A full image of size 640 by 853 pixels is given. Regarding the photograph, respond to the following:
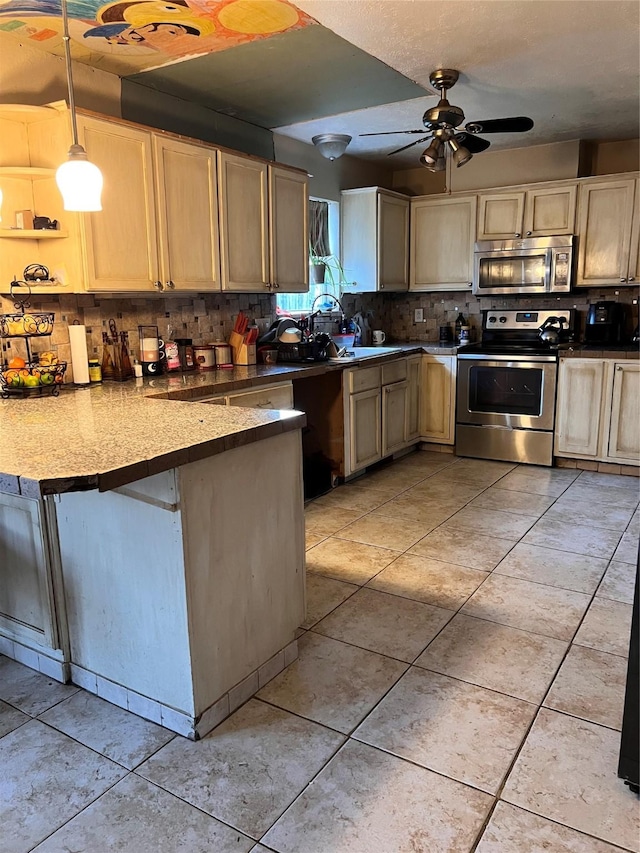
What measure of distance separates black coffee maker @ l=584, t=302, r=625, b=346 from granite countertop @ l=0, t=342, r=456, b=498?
3284 mm

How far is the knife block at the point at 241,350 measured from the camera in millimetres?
3900

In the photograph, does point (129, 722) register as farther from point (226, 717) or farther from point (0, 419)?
point (0, 419)

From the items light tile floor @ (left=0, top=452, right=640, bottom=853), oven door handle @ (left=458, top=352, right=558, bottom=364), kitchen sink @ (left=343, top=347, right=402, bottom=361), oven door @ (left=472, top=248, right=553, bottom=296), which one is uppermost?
oven door @ (left=472, top=248, right=553, bottom=296)

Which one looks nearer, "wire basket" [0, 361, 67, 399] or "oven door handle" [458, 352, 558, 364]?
"wire basket" [0, 361, 67, 399]

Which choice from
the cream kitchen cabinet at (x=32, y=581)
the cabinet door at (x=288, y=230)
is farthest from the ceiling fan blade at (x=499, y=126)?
the cream kitchen cabinet at (x=32, y=581)

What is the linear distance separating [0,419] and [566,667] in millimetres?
2164

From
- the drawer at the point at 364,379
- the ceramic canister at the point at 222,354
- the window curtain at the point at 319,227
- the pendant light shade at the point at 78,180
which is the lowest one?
the drawer at the point at 364,379

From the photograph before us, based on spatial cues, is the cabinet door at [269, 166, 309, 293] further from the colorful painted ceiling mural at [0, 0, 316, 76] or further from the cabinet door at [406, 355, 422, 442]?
the cabinet door at [406, 355, 422, 442]

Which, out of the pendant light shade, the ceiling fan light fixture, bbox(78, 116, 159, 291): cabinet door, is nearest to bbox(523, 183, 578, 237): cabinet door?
the ceiling fan light fixture

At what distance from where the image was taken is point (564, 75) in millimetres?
3357

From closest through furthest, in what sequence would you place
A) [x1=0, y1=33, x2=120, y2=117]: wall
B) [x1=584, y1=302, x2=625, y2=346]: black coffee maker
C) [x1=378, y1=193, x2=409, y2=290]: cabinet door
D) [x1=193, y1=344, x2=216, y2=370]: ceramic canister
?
[x1=0, y1=33, x2=120, y2=117]: wall
[x1=193, y1=344, x2=216, y2=370]: ceramic canister
[x1=584, y1=302, x2=625, y2=346]: black coffee maker
[x1=378, y1=193, x2=409, y2=290]: cabinet door

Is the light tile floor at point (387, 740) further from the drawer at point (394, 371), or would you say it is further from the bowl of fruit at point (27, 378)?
the drawer at point (394, 371)

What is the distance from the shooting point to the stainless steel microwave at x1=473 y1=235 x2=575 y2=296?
4.79 metres

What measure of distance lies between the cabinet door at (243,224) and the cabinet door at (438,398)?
5.89 ft
